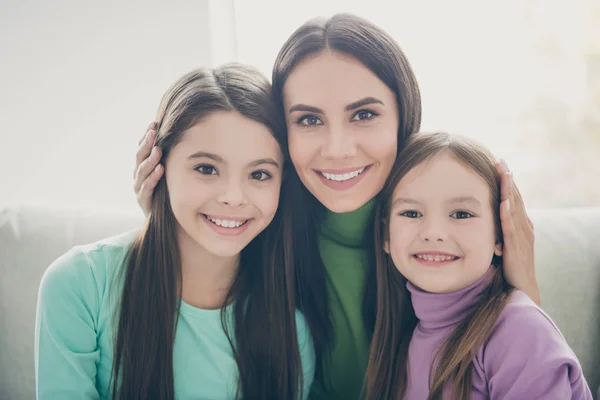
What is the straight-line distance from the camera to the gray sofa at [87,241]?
1648 mm

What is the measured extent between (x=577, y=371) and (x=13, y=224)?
1.58 metres

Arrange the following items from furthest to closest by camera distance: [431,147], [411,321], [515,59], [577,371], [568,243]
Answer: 1. [515,59]
2. [568,243]
3. [411,321]
4. [431,147]
5. [577,371]

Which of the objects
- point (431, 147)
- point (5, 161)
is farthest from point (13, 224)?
point (431, 147)

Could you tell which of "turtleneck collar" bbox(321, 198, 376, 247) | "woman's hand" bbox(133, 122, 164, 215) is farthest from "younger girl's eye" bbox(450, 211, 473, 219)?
"woman's hand" bbox(133, 122, 164, 215)

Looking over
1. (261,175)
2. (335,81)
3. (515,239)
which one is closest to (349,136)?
(335,81)

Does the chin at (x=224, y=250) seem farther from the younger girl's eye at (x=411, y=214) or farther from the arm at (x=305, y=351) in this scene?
the younger girl's eye at (x=411, y=214)

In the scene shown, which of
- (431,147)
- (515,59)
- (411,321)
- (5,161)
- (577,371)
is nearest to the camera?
(577,371)

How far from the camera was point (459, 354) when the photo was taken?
4.06 feet

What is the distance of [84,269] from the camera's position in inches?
56.2

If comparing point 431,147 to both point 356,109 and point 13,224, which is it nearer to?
point 356,109

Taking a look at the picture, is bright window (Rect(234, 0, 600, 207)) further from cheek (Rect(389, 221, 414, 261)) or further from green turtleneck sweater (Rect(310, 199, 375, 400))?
cheek (Rect(389, 221, 414, 261))

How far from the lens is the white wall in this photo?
2197mm

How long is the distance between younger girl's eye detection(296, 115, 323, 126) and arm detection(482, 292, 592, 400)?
2.06 feet

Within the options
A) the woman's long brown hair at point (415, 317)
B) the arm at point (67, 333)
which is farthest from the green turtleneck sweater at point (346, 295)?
the arm at point (67, 333)
